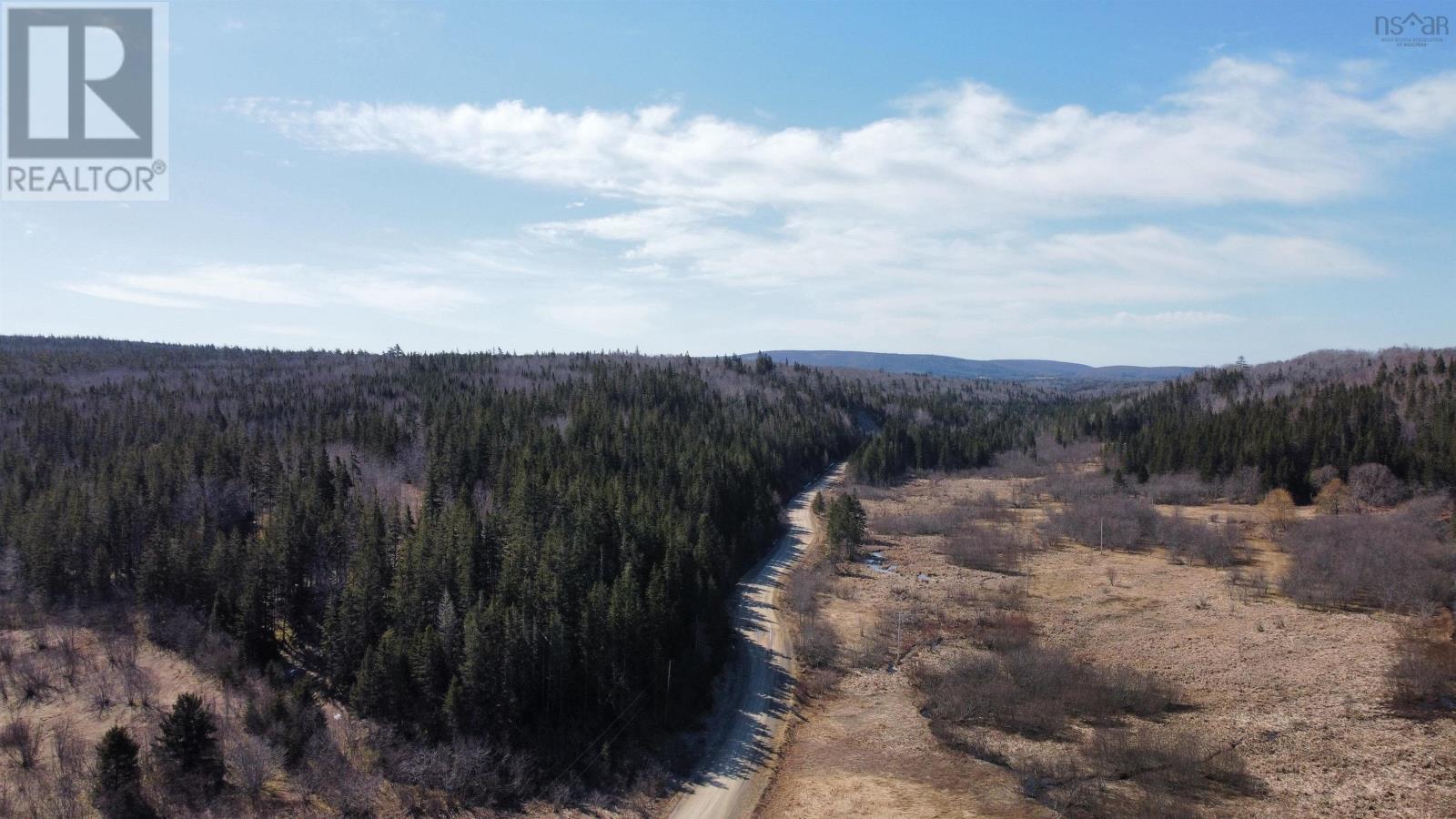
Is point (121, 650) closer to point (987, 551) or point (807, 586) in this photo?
point (807, 586)

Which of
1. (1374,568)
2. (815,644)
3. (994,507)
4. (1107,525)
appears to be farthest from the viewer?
(994,507)

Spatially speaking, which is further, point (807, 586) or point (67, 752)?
point (807, 586)

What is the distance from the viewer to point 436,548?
49438mm

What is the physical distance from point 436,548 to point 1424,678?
6022 centimetres

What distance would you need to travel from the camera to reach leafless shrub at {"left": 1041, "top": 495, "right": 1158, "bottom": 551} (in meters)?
91.6

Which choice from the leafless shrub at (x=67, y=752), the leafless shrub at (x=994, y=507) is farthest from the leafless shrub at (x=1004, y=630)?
the leafless shrub at (x=67, y=752)

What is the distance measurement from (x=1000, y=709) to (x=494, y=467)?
2295 inches

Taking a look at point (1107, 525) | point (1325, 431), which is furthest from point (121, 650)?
point (1325, 431)

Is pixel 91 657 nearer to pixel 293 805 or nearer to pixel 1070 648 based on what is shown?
pixel 293 805

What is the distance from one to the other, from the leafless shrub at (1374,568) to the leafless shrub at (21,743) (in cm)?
8780

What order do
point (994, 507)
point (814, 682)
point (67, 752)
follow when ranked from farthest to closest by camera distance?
1. point (994, 507)
2. point (814, 682)
3. point (67, 752)

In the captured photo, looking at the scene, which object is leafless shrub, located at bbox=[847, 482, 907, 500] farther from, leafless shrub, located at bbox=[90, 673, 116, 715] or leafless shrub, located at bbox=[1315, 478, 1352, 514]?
leafless shrub, located at bbox=[90, 673, 116, 715]

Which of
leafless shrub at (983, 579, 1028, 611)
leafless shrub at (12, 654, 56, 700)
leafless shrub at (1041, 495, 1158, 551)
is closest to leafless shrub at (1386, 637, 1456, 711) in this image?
leafless shrub at (983, 579, 1028, 611)

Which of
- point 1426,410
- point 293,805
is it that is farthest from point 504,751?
point 1426,410
